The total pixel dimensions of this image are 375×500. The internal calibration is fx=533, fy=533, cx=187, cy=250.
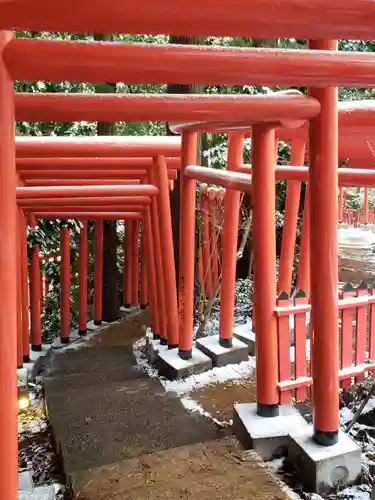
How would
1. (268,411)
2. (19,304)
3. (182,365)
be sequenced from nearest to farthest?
(268,411) → (182,365) → (19,304)

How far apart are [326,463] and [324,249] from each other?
56.4 inches

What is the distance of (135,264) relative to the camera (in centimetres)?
1067

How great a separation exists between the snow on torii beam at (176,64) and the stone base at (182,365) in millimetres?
4181

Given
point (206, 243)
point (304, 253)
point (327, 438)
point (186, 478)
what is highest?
point (304, 253)

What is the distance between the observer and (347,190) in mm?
25312

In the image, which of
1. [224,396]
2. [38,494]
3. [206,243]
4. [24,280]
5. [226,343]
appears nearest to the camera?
[38,494]

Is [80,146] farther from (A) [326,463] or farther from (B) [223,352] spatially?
(A) [326,463]

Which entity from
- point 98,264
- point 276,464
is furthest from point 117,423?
point 98,264

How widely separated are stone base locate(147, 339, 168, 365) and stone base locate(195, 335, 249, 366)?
562 millimetres

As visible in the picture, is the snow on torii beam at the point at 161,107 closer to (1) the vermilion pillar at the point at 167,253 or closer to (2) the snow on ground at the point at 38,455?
(2) the snow on ground at the point at 38,455

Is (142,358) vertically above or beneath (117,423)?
beneath

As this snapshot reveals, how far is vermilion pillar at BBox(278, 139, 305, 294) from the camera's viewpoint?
6543 mm

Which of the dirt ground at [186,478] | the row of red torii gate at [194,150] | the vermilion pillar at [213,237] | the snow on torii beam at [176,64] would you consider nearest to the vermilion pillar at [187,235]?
the row of red torii gate at [194,150]

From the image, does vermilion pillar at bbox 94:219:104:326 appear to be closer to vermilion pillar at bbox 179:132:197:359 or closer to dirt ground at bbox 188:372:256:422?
vermilion pillar at bbox 179:132:197:359
